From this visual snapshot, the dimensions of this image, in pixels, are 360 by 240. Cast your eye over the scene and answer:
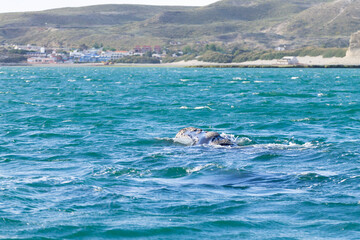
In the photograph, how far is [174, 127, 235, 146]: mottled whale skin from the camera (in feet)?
65.8

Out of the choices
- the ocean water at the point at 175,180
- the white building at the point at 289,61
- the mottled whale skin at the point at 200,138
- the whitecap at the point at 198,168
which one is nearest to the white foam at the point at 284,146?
the ocean water at the point at 175,180

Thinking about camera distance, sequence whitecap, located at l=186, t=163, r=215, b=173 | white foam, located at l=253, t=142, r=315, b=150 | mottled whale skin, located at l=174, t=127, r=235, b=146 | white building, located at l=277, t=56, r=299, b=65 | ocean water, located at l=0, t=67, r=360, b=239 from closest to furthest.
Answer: ocean water, located at l=0, t=67, r=360, b=239 → whitecap, located at l=186, t=163, r=215, b=173 → white foam, located at l=253, t=142, r=315, b=150 → mottled whale skin, located at l=174, t=127, r=235, b=146 → white building, located at l=277, t=56, r=299, b=65

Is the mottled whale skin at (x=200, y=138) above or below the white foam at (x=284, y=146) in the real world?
above

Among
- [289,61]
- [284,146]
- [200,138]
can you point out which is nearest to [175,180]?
[200,138]

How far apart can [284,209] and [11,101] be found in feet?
109

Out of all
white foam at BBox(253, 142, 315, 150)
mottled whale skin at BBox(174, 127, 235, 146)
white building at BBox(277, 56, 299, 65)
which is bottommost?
white building at BBox(277, 56, 299, 65)

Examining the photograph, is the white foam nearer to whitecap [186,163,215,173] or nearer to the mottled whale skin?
the mottled whale skin

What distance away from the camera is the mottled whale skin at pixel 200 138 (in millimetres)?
20062

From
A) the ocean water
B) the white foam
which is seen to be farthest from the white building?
the white foam

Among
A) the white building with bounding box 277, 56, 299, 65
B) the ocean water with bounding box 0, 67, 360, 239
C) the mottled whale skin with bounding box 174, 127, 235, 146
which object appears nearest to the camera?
the ocean water with bounding box 0, 67, 360, 239

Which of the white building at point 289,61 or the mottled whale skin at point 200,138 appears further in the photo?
the white building at point 289,61

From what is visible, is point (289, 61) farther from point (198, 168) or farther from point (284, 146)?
point (198, 168)

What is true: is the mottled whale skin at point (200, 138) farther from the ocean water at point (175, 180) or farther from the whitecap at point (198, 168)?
the whitecap at point (198, 168)

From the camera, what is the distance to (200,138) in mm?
20406
